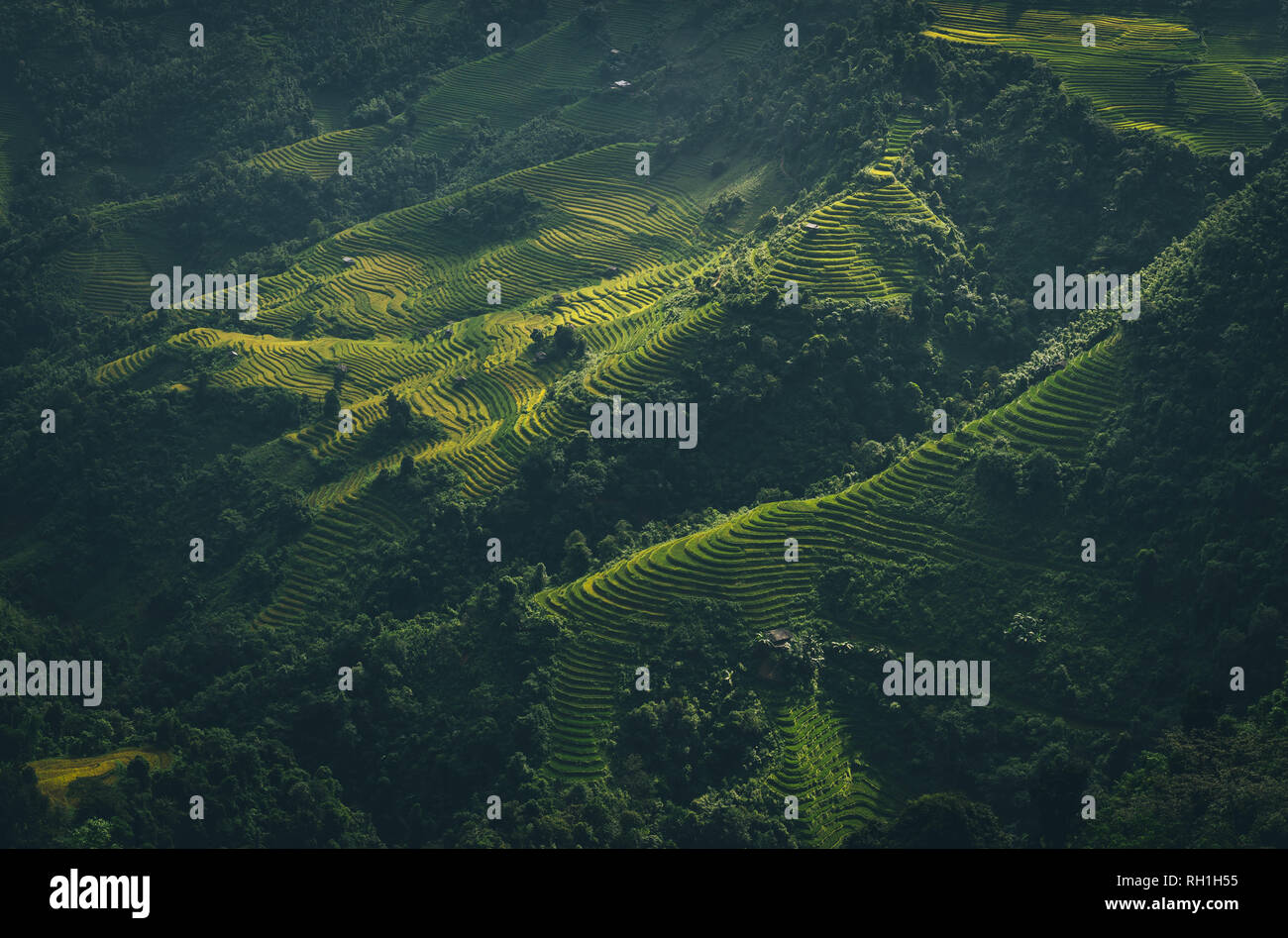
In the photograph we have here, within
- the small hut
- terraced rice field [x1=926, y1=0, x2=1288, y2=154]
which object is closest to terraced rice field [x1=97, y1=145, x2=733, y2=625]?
the small hut

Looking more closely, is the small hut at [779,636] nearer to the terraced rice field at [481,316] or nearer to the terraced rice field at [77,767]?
the terraced rice field at [481,316]

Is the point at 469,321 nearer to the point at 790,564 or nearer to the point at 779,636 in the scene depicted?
the point at 790,564

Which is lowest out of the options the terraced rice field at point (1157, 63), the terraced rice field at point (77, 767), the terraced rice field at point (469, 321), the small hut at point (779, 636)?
the terraced rice field at point (77, 767)

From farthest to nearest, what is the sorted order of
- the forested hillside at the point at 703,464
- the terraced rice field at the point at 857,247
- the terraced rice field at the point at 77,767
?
the terraced rice field at the point at 857,247 < the terraced rice field at the point at 77,767 < the forested hillside at the point at 703,464

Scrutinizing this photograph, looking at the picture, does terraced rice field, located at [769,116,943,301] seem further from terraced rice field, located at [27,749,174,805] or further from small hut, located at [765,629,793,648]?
terraced rice field, located at [27,749,174,805]

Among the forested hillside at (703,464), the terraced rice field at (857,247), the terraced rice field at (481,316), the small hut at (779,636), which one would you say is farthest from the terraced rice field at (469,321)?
the small hut at (779,636)

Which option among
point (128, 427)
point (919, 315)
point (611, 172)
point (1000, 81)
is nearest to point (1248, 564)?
point (919, 315)

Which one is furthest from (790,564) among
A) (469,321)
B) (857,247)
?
(469,321)
